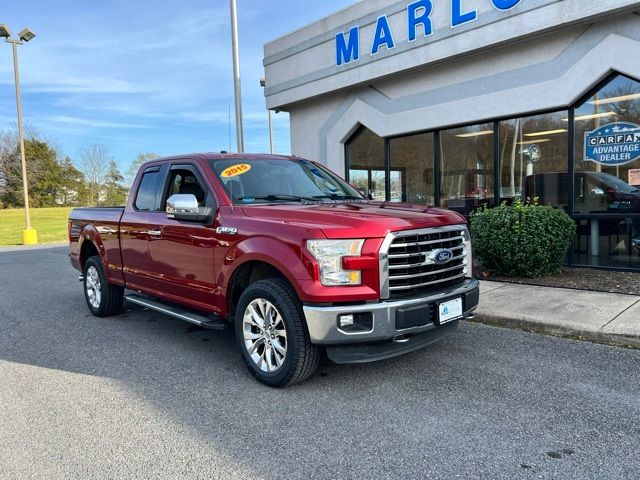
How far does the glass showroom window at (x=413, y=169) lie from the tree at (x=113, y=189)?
50209 millimetres

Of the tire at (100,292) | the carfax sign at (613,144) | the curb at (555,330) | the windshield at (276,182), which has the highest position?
the carfax sign at (613,144)

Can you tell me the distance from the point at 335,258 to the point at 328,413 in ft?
3.67

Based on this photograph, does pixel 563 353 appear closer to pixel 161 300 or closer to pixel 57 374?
pixel 161 300

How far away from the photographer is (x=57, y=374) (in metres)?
4.64

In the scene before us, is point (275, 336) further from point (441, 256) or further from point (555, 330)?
point (555, 330)

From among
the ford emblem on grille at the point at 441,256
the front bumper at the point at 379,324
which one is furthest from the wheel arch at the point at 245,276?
the ford emblem on grille at the point at 441,256

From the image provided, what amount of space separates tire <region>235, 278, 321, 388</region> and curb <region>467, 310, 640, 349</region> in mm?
2426

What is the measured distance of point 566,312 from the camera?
5.78 metres

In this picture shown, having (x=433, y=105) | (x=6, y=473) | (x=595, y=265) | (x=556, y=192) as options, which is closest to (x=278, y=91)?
(x=433, y=105)

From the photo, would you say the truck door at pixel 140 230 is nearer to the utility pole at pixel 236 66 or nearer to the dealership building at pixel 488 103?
the dealership building at pixel 488 103

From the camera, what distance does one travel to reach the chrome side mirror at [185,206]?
456 centimetres

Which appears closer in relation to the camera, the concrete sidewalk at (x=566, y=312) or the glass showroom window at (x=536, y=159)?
the concrete sidewalk at (x=566, y=312)

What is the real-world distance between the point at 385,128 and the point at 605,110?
472 cm

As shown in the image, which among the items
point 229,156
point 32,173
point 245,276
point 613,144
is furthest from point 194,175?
point 32,173
